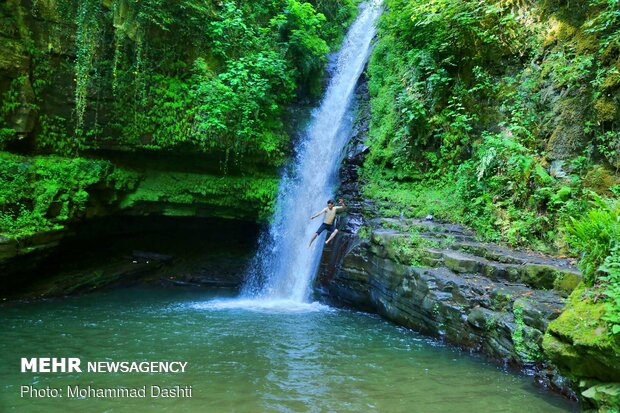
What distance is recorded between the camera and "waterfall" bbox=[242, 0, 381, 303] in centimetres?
1114

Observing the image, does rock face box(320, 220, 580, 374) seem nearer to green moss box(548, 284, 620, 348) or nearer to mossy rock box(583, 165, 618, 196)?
green moss box(548, 284, 620, 348)

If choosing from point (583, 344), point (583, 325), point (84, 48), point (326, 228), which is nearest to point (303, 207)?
point (326, 228)

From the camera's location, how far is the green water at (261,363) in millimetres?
4441

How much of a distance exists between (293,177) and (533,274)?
25.0 ft

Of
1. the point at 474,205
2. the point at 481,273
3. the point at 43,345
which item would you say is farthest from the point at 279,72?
the point at 43,345

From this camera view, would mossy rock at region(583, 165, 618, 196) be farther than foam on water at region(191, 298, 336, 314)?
No

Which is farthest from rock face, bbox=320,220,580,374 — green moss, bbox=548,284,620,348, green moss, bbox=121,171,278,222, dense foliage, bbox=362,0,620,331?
green moss, bbox=121,171,278,222

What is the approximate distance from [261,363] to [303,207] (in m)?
6.82

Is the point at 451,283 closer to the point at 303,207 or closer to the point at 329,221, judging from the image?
the point at 329,221

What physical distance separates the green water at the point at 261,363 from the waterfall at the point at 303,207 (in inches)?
86.2

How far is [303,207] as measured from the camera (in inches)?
477

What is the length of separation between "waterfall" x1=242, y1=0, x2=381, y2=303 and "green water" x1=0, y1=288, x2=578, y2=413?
7.18ft

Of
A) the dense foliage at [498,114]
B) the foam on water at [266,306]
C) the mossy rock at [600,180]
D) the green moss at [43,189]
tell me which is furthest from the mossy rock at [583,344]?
the green moss at [43,189]

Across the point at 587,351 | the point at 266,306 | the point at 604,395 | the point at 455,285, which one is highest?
the point at 587,351
